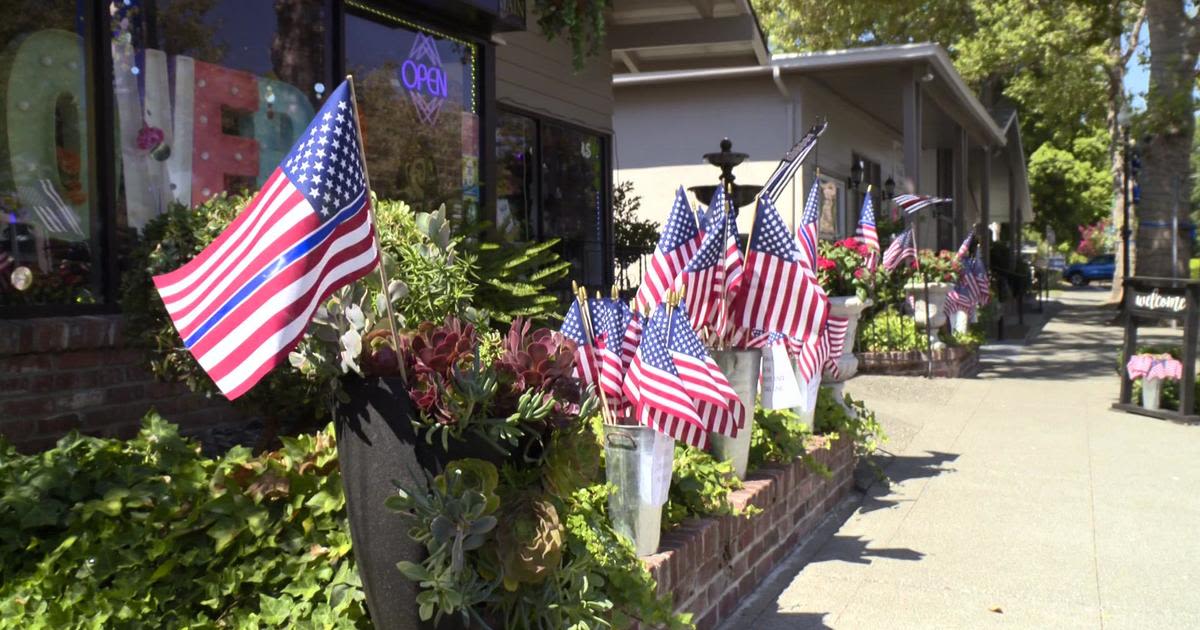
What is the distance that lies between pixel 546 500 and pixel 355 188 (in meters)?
0.99

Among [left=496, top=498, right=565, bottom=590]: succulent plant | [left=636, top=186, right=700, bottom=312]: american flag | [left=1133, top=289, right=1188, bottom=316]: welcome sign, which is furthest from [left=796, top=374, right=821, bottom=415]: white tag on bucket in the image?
[left=1133, top=289, right=1188, bottom=316]: welcome sign

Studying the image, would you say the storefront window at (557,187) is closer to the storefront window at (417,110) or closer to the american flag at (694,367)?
the storefront window at (417,110)

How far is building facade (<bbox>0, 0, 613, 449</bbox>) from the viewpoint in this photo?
491 centimetres

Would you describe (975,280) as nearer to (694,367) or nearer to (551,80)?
(551,80)

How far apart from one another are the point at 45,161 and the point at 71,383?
107 cm

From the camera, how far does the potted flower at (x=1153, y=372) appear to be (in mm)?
10375

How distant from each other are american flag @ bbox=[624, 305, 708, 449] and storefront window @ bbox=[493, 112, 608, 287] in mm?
5649

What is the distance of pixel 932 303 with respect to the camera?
44.8ft

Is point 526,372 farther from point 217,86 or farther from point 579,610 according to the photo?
point 217,86

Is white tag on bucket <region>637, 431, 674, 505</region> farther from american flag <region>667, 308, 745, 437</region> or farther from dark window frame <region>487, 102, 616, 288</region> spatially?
dark window frame <region>487, 102, 616, 288</region>

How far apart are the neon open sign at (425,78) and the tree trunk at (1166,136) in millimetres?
12869

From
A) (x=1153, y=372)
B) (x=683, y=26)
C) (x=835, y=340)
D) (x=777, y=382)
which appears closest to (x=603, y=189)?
(x=683, y=26)

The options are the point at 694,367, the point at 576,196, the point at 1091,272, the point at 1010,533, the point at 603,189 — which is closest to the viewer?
the point at 694,367

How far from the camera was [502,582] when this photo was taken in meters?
2.85
